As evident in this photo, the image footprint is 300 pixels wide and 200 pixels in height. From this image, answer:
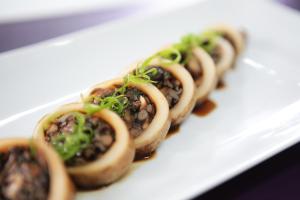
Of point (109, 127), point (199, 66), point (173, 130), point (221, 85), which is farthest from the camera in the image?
point (221, 85)

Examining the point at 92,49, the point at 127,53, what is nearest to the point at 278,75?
the point at 127,53

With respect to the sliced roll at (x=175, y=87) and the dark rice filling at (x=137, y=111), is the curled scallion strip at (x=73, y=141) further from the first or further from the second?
the sliced roll at (x=175, y=87)

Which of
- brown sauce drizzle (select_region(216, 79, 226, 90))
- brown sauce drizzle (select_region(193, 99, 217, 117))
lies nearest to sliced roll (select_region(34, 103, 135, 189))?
brown sauce drizzle (select_region(193, 99, 217, 117))

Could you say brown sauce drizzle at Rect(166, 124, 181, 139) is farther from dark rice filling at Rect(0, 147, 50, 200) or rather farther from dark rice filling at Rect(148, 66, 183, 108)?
dark rice filling at Rect(0, 147, 50, 200)

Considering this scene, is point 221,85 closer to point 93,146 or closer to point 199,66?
point 199,66

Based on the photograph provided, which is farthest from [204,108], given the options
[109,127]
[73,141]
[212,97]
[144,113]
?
[73,141]
